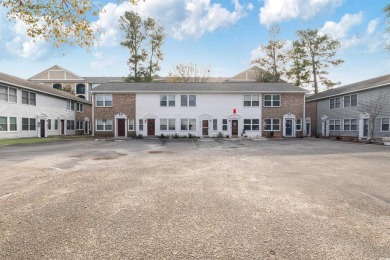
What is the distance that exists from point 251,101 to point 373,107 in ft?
45.9

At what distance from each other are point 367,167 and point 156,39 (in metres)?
46.7

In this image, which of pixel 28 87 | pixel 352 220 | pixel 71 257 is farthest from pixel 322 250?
pixel 28 87

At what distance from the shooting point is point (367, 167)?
Result: 1039cm

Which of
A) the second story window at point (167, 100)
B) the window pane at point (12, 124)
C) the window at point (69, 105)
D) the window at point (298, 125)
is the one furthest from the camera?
the window at point (69, 105)

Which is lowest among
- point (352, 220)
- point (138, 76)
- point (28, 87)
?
point (352, 220)

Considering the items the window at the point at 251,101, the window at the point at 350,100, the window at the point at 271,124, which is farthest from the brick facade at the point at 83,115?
the window at the point at 350,100

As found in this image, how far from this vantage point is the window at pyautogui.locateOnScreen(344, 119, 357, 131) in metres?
29.5

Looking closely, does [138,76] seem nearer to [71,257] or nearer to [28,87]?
[28,87]

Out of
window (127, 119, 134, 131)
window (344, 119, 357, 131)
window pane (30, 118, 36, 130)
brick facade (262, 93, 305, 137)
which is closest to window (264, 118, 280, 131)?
brick facade (262, 93, 305, 137)

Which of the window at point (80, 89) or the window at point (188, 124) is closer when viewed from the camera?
the window at point (188, 124)

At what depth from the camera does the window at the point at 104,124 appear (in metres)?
32.2

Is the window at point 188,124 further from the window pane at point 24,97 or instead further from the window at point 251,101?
the window pane at point 24,97

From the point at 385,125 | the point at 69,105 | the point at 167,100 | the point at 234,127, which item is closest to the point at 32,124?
the point at 69,105

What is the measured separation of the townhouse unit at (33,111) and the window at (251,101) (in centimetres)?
2744
